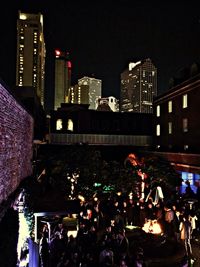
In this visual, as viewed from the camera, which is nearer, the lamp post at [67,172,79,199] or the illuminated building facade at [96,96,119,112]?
the lamp post at [67,172,79,199]

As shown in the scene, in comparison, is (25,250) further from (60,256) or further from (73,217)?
(73,217)

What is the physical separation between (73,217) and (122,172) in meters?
3.87

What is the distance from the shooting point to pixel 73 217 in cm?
1816

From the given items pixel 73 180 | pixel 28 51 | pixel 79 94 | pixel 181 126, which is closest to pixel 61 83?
pixel 79 94

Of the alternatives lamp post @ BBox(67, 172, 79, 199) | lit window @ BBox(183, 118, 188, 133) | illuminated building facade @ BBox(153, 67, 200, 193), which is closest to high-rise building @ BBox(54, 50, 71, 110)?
illuminated building facade @ BBox(153, 67, 200, 193)

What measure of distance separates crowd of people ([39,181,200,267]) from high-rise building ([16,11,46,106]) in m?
117

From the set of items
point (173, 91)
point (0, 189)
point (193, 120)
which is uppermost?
point (173, 91)

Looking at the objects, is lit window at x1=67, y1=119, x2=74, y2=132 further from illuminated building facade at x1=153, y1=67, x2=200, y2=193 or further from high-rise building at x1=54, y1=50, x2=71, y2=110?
high-rise building at x1=54, y1=50, x2=71, y2=110

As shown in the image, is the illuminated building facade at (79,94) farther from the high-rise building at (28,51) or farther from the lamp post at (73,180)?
the lamp post at (73,180)

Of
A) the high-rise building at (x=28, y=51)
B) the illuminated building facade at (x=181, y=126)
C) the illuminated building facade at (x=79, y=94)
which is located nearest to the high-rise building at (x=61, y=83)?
the illuminated building facade at (x=79, y=94)

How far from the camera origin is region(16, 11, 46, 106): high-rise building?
429 ft

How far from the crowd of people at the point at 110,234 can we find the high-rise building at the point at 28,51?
117440 mm

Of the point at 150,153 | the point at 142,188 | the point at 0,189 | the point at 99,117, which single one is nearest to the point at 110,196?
the point at 142,188

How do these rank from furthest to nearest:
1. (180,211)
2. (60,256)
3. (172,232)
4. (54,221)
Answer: (180,211) → (172,232) → (54,221) → (60,256)
